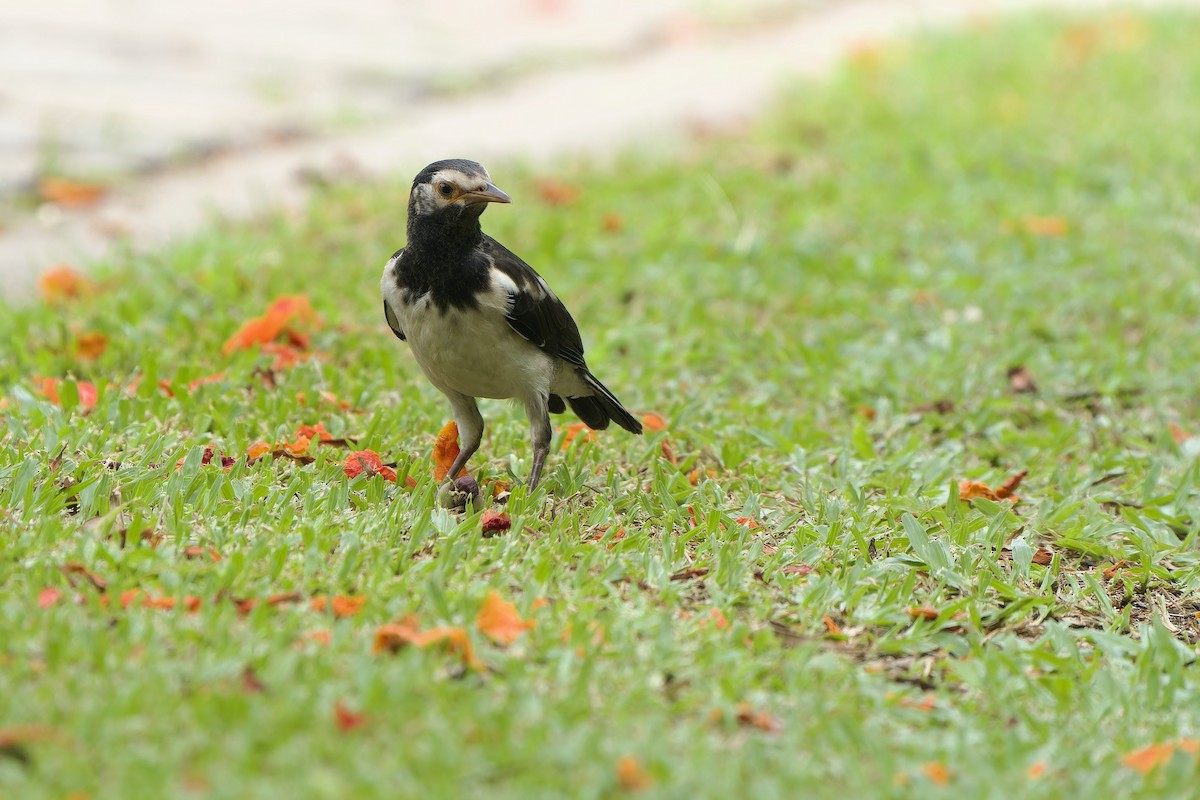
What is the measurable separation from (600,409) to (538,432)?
439mm

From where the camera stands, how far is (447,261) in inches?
155

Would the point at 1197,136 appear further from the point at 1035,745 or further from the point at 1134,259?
the point at 1035,745

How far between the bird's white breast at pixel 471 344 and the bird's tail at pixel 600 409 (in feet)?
1.08

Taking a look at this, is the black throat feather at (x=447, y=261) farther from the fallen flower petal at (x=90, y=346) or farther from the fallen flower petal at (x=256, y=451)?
the fallen flower petal at (x=90, y=346)

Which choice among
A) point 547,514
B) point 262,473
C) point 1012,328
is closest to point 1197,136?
point 1012,328

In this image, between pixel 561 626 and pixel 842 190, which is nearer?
pixel 561 626

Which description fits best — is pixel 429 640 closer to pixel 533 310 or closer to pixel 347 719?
pixel 347 719

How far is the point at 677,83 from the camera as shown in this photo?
11836mm

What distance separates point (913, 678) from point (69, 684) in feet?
6.52

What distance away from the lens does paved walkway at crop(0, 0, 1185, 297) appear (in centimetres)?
812

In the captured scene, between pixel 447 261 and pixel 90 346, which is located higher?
pixel 447 261

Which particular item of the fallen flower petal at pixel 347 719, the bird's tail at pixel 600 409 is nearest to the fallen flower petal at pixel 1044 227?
the bird's tail at pixel 600 409

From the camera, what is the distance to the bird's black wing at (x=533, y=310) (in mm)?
4043

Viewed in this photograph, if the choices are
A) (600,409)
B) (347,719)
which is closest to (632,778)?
(347,719)
